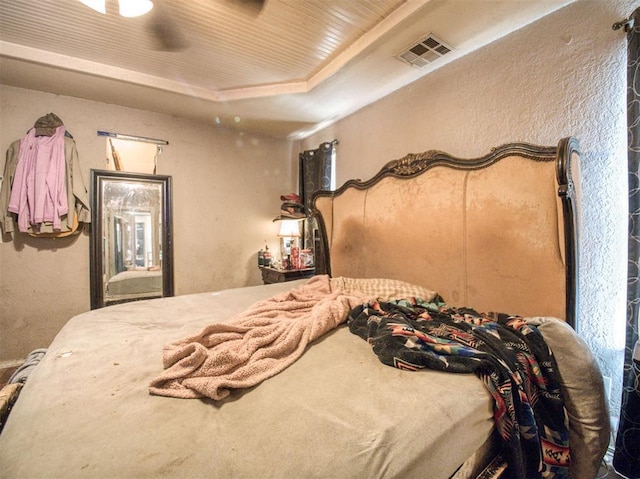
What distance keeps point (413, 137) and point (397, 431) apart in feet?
6.73

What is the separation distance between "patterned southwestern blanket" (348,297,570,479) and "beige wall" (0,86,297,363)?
251 centimetres

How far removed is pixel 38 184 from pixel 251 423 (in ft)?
9.48

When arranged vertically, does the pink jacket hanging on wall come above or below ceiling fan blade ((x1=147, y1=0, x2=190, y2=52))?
below

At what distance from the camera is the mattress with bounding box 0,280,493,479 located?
536 millimetres

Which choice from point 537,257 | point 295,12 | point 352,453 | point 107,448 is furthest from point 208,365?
point 295,12

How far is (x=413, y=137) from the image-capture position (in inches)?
84.8

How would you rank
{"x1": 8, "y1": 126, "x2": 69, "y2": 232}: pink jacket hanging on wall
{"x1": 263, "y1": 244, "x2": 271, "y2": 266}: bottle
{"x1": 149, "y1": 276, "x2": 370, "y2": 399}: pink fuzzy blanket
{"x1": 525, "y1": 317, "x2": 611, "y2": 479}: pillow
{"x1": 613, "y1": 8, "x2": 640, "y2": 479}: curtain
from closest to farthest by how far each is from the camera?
{"x1": 149, "y1": 276, "x2": 370, "y2": 399}: pink fuzzy blanket → {"x1": 525, "y1": 317, "x2": 611, "y2": 479}: pillow → {"x1": 613, "y1": 8, "x2": 640, "y2": 479}: curtain → {"x1": 8, "y1": 126, "x2": 69, "y2": 232}: pink jacket hanging on wall → {"x1": 263, "y1": 244, "x2": 271, "y2": 266}: bottle

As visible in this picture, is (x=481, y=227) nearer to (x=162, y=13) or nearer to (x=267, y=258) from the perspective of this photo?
(x=162, y=13)

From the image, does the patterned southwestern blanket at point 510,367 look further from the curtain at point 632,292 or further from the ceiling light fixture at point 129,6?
the ceiling light fixture at point 129,6

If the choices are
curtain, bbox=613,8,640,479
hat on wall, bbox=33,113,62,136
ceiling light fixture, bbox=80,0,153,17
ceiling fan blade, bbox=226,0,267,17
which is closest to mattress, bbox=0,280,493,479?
curtain, bbox=613,8,640,479

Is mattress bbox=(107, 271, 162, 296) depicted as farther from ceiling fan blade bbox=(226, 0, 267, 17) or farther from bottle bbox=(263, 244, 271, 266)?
ceiling fan blade bbox=(226, 0, 267, 17)

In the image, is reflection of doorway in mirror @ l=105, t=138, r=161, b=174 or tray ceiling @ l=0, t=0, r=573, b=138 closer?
tray ceiling @ l=0, t=0, r=573, b=138

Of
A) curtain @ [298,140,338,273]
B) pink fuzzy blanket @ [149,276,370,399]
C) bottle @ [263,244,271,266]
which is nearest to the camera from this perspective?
pink fuzzy blanket @ [149,276,370,399]

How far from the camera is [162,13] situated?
1.59m
